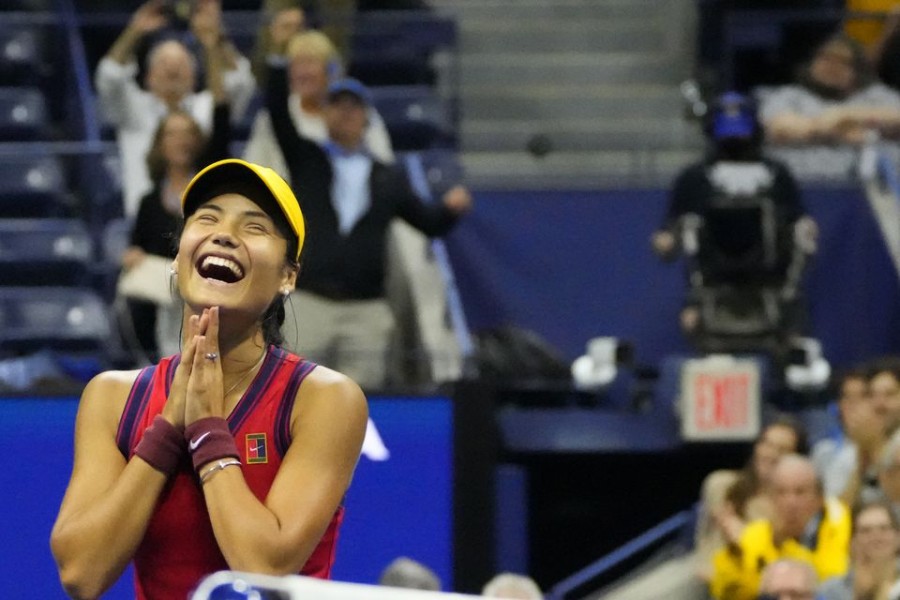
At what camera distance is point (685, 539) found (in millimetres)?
8188

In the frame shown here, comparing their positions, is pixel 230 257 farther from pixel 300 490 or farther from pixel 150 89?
pixel 150 89

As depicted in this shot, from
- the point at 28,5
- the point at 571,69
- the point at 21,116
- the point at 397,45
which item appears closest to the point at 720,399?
the point at 397,45

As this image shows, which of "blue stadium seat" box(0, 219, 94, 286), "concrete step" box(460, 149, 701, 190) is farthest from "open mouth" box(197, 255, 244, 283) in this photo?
"concrete step" box(460, 149, 701, 190)

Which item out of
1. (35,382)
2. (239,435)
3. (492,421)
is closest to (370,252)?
(492,421)

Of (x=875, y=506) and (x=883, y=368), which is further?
(x=883, y=368)

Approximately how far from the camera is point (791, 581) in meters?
6.08

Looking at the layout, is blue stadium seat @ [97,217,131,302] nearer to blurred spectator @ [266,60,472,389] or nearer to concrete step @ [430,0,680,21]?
blurred spectator @ [266,60,472,389]

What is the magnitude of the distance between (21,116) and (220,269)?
725 cm

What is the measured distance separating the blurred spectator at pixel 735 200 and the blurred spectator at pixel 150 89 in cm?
208

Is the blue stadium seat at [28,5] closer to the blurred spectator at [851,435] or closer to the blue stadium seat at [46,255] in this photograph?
the blue stadium seat at [46,255]

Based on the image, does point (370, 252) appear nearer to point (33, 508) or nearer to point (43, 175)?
point (33, 508)

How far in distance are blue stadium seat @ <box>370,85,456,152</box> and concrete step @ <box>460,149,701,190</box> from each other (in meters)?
0.32

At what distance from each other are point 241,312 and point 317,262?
4.67 m

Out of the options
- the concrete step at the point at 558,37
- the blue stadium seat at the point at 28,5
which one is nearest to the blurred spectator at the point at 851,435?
the concrete step at the point at 558,37
